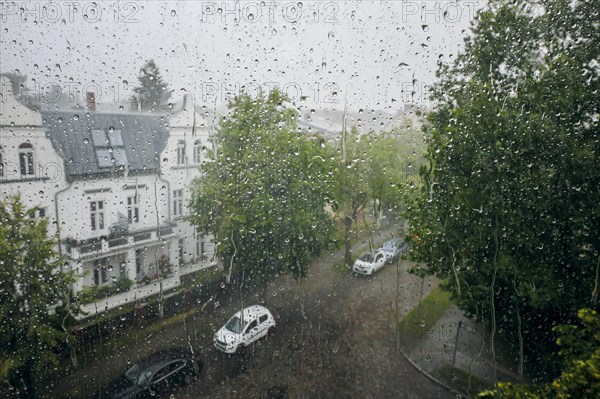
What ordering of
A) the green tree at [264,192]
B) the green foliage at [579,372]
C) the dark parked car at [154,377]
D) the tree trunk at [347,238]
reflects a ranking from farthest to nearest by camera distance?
the tree trunk at [347,238] < the green tree at [264,192] < the dark parked car at [154,377] < the green foliage at [579,372]

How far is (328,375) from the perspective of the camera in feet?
6.35

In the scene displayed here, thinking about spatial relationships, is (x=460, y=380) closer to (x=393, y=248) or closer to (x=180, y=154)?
(x=393, y=248)

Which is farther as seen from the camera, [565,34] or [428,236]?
[428,236]

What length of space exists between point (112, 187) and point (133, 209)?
0.53 feet

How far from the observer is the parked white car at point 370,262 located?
6.67 feet

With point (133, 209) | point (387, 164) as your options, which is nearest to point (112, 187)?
point (133, 209)

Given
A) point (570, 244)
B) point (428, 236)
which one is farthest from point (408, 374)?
point (570, 244)

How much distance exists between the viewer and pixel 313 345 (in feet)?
6.68

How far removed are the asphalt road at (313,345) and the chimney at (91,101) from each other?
1292 millimetres

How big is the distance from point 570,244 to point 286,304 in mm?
1577

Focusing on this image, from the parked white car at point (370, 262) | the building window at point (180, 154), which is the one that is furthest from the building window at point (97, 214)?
the parked white car at point (370, 262)

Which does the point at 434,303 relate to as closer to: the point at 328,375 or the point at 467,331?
the point at 467,331

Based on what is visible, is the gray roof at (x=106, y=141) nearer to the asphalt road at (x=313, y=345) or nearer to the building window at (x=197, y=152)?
the building window at (x=197, y=152)

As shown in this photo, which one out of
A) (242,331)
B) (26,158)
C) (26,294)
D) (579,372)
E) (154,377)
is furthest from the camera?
(242,331)
